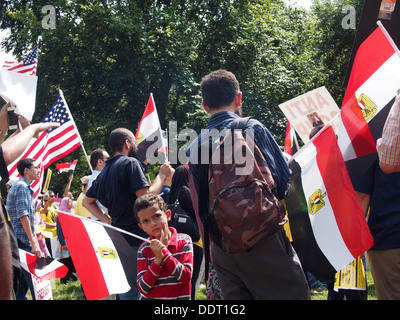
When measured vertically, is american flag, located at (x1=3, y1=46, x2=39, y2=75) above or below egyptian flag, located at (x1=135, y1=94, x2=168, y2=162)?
above

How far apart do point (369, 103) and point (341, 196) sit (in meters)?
0.66

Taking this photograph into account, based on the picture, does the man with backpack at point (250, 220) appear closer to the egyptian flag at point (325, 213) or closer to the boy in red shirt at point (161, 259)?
the egyptian flag at point (325, 213)

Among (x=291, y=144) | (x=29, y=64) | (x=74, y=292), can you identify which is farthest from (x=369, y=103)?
(x=29, y=64)

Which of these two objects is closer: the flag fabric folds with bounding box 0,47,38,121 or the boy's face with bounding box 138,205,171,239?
the boy's face with bounding box 138,205,171,239

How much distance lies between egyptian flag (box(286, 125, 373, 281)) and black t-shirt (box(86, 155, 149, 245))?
1.66 m

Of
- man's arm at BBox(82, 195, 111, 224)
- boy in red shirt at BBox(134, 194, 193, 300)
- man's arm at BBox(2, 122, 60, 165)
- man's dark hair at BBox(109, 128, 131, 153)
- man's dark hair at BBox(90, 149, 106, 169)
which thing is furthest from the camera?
→ man's dark hair at BBox(90, 149, 106, 169)

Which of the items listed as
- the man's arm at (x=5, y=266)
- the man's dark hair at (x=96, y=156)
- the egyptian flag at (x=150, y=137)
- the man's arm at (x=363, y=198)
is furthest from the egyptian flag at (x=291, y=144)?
the man's arm at (x=5, y=266)

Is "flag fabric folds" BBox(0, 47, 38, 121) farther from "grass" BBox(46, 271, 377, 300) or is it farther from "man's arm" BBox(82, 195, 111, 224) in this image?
"grass" BBox(46, 271, 377, 300)

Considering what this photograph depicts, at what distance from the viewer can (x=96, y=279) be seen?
3.96m

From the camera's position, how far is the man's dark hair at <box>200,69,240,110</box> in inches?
132

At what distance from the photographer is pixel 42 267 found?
4980 mm

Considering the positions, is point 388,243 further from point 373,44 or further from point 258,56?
point 258,56

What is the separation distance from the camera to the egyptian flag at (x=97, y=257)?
3.96 meters

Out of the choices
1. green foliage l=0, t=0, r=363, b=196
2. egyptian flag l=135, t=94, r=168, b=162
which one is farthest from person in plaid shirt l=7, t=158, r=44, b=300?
green foliage l=0, t=0, r=363, b=196
